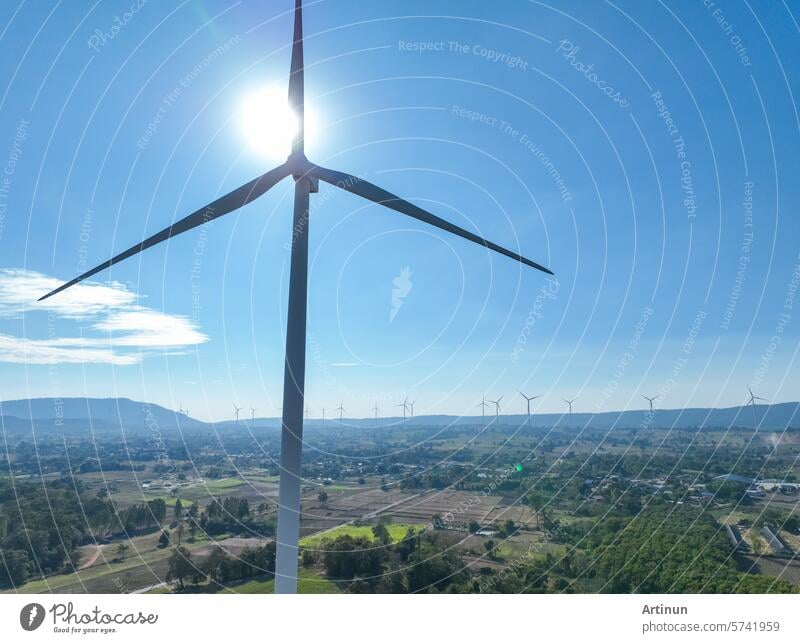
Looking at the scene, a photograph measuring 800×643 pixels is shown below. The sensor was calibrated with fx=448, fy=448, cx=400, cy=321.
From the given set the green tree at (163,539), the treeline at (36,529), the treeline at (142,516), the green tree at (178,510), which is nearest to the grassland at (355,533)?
the green tree at (163,539)

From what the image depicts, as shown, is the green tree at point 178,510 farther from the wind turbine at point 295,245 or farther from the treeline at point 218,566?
the wind turbine at point 295,245

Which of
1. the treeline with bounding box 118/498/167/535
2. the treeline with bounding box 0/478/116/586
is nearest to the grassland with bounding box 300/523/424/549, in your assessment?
the treeline with bounding box 118/498/167/535

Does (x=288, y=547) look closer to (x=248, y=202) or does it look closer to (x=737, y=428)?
(x=248, y=202)

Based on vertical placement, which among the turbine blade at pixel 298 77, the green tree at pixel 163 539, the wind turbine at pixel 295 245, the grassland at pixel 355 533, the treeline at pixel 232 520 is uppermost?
the turbine blade at pixel 298 77

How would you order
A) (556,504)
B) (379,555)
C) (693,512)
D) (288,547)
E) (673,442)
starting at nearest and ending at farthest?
(288,547) < (379,555) < (693,512) < (556,504) < (673,442)

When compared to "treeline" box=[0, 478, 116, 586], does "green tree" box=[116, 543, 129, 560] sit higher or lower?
lower

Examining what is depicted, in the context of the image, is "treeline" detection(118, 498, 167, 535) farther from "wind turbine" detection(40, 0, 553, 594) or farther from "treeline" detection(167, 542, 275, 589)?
"wind turbine" detection(40, 0, 553, 594)
